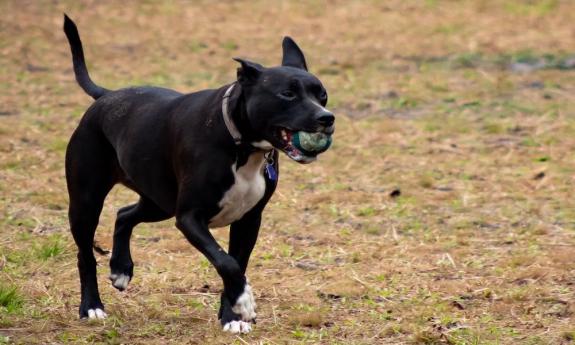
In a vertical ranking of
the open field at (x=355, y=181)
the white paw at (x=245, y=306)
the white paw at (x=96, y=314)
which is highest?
the white paw at (x=245, y=306)

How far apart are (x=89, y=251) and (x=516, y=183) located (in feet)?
14.1

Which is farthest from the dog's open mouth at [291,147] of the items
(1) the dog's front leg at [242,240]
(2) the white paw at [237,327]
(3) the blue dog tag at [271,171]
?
(2) the white paw at [237,327]

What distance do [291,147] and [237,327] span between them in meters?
1.00

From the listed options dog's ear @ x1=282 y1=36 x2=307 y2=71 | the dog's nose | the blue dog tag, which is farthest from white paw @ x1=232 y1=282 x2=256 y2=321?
dog's ear @ x1=282 y1=36 x2=307 y2=71

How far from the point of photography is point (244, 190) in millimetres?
5621

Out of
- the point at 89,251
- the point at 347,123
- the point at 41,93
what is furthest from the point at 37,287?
the point at 41,93

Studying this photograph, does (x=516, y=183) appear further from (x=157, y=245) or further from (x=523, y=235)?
(x=157, y=245)

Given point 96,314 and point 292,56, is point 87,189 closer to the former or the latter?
point 96,314

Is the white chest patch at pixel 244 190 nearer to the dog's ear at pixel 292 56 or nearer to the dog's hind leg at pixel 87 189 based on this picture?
the dog's ear at pixel 292 56

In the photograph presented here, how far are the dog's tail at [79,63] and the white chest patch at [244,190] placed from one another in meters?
1.43

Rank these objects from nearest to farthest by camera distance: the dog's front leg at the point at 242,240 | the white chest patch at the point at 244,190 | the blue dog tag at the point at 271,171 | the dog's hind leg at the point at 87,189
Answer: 1. the white chest patch at the point at 244,190
2. the blue dog tag at the point at 271,171
3. the dog's front leg at the point at 242,240
4. the dog's hind leg at the point at 87,189

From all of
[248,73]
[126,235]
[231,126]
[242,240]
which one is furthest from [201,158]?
[126,235]

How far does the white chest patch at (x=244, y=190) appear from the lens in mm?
5605

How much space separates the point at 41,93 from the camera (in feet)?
42.0
